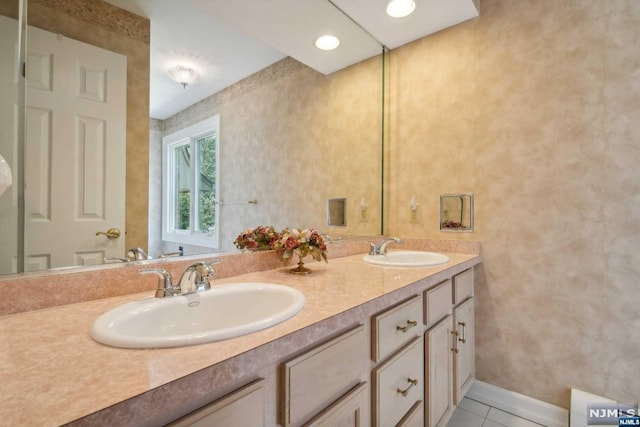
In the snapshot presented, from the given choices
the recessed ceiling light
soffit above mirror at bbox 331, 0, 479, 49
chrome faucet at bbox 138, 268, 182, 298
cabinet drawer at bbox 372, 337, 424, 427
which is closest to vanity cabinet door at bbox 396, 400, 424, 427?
cabinet drawer at bbox 372, 337, 424, 427

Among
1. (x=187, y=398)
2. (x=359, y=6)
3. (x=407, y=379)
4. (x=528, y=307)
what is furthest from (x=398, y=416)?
(x=359, y=6)

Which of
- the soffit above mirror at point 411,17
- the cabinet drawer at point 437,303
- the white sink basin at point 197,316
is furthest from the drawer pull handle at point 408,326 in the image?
the soffit above mirror at point 411,17

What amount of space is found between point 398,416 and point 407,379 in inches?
4.7

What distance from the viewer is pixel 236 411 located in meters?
0.55

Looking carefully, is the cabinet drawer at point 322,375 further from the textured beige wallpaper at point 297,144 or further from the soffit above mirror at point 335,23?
the soffit above mirror at point 335,23

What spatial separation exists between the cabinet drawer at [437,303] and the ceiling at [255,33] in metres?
1.22

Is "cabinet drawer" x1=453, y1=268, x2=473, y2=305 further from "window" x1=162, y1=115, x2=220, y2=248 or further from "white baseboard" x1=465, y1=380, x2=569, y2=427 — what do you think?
"window" x1=162, y1=115, x2=220, y2=248

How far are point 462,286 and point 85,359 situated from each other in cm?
155

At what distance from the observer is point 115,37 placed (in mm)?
932

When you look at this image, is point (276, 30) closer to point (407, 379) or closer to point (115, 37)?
point (115, 37)

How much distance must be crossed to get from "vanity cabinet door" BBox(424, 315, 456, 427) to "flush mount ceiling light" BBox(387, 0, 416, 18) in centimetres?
167

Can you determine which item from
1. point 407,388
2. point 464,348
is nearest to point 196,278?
point 407,388

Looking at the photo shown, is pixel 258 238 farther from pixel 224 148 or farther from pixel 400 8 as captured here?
pixel 400 8

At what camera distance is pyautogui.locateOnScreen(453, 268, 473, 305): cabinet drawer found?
1.48 meters
